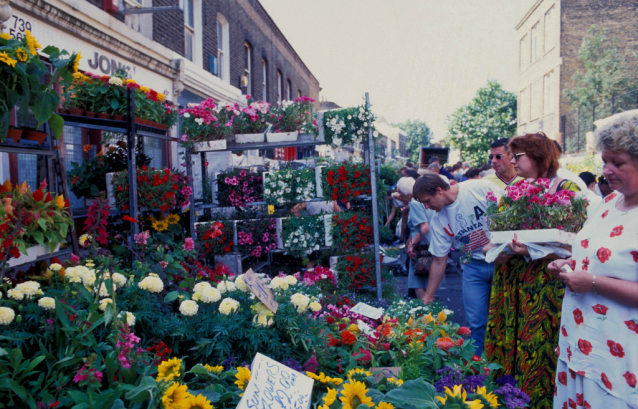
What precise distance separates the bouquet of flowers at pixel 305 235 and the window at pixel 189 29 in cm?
667

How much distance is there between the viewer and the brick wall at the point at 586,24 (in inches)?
1035

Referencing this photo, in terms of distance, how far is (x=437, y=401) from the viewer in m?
1.58

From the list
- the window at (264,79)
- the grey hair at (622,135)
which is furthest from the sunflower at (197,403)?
the window at (264,79)

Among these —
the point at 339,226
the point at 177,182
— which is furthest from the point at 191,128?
the point at 339,226

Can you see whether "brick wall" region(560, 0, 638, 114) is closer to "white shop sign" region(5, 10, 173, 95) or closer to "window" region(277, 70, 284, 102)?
"window" region(277, 70, 284, 102)

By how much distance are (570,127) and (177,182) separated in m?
24.7

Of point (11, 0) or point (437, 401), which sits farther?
point (11, 0)

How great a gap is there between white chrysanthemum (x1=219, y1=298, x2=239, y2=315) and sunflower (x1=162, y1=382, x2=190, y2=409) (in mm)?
579

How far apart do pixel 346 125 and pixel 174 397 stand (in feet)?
14.1

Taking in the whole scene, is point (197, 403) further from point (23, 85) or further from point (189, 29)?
point (189, 29)

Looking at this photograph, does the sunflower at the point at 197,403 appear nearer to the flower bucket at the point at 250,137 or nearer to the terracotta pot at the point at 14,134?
the terracotta pot at the point at 14,134

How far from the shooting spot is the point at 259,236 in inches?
224

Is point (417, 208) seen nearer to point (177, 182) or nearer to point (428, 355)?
point (177, 182)

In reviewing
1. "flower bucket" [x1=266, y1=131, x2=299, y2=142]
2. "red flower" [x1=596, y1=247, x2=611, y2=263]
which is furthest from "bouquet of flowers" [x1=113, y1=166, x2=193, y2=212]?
"red flower" [x1=596, y1=247, x2=611, y2=263]
